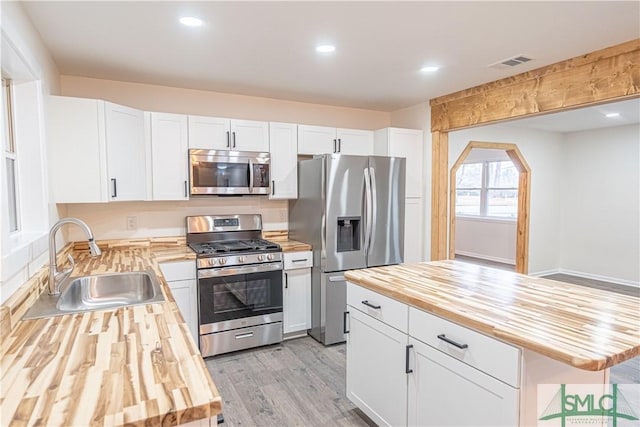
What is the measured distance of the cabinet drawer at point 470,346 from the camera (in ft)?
4.54

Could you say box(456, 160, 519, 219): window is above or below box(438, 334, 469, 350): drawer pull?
above

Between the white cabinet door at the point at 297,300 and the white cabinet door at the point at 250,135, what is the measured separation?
1229 mm

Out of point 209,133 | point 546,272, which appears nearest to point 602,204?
point 546,272

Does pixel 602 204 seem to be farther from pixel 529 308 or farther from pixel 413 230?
pixel 529 308

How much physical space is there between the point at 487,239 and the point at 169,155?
6.25 metres

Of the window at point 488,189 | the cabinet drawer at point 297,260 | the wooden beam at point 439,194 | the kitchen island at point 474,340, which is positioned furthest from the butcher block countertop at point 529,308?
the window at point 488,189

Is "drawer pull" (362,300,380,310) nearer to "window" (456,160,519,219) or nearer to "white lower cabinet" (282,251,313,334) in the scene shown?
"white lower cabinet" (282,251,313,334)

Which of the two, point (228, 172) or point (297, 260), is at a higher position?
point (228, 172)

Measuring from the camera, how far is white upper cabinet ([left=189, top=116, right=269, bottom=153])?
3.38 meters

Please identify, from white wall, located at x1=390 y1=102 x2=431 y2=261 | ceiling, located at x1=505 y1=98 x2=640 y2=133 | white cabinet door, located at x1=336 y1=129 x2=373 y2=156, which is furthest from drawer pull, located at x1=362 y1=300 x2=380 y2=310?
ceiling, located at x1=505 y1=98 x2=640 y2=133

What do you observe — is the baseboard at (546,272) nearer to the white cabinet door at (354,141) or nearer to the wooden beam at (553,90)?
the wooden beam at (553,90)

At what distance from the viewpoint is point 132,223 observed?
11.3ft

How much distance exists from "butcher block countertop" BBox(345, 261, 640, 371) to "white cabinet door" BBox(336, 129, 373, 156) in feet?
6.51

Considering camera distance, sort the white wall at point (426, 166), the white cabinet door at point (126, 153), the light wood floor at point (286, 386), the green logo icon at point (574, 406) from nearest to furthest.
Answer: the green logo icon at point (574, 406) → the light wood floor at point (286, 386) → the white cabinet door at point (126, 153) → the white wall at point (426, 166)
